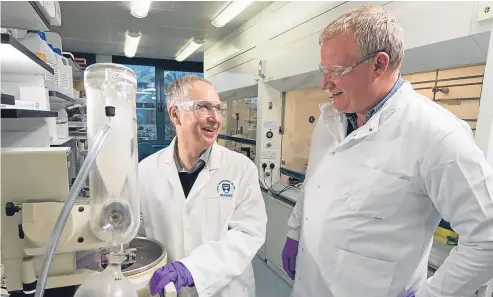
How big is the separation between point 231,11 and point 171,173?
8.20ft

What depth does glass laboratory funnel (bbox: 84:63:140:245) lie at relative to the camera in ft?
2.41

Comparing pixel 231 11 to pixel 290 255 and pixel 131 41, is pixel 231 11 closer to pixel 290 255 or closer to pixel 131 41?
pixel 131 41

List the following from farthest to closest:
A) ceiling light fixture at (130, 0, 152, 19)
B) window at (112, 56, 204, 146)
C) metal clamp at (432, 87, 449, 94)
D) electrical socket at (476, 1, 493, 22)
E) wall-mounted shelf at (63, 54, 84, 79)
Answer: window at (112, 56, 204, 146) < wall-mounted shelf at (63, 54, 84, 79) < ceiling light fixture at (130, 0, 152, 19) < metal clamp at (432, 87, 449, 94) < electrical socket at (476, 1, 493, 22)

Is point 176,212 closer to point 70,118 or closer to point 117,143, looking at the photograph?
point 117,143

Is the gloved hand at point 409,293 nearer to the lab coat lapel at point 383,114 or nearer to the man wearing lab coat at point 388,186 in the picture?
the man wearing lab coat at point 388,186

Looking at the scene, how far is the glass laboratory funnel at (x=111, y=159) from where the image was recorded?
735 millimetres

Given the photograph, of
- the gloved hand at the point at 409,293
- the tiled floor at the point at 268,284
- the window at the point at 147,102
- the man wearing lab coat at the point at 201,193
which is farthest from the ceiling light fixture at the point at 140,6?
the window at the point at 147,102

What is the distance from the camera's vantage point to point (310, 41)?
96.1 inches

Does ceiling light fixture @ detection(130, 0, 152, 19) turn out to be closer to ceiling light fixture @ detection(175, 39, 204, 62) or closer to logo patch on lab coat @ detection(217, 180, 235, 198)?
ceiling light fixture @ detection(175, 39, 204, 62)

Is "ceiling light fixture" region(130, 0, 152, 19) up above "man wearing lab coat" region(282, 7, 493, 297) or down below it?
above

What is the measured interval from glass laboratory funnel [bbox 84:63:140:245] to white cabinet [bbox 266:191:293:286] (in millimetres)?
2190

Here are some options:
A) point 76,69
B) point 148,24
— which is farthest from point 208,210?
point 148,24

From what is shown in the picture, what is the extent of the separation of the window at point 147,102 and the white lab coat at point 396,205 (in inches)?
257

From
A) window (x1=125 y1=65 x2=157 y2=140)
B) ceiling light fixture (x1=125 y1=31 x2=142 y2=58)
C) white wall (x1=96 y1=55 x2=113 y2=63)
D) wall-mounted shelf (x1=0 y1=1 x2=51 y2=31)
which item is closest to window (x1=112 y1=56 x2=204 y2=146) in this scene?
window (x1=125 y1=65 x2=157 y2=140)
